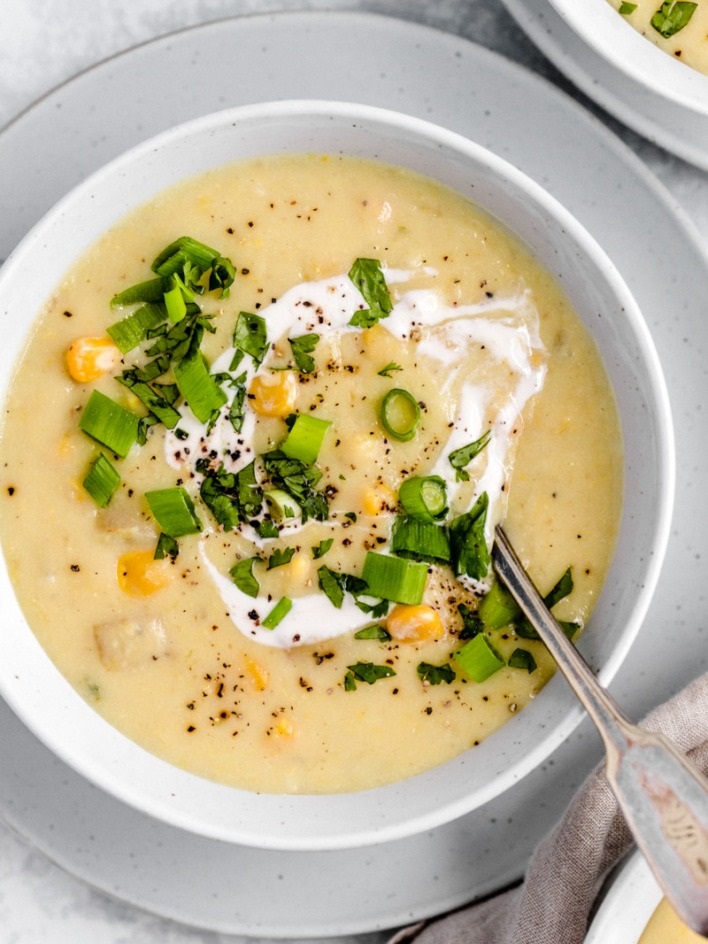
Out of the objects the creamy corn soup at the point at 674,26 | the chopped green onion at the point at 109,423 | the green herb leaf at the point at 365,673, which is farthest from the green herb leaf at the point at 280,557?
the creamy corn soup at the point at 674,26

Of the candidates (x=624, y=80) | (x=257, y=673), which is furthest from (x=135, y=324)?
(x=624, y=80)

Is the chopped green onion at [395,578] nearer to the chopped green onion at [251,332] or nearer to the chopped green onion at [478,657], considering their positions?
the chopped green onion at [478,657]

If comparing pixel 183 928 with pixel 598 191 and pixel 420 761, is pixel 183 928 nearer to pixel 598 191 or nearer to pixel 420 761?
pixel 420 761

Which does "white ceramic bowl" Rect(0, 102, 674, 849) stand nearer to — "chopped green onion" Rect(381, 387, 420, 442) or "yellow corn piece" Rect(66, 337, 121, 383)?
"yellow corn piece" Rect(66, 337, 121, 383)

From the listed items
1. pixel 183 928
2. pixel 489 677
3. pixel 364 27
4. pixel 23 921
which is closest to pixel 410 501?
pixel 489 677

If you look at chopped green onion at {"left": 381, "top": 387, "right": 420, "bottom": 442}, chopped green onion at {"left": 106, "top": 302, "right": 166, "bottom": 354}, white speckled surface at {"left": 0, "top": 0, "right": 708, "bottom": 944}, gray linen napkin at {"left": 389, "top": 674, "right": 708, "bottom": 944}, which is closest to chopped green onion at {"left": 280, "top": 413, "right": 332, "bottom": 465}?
chopped green onion at {"left": 381, "top": 387, "right": 420, "bottom": 442}
